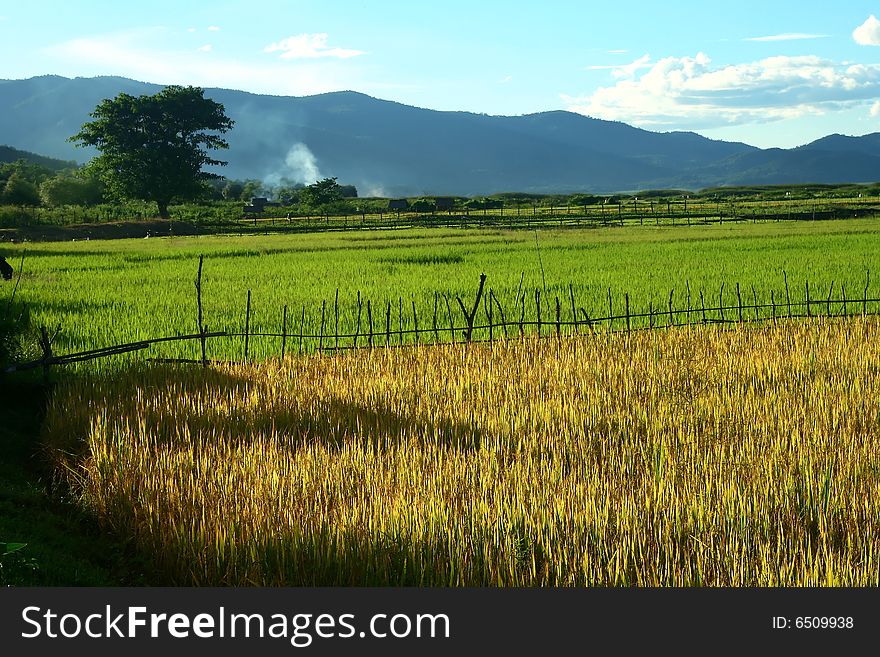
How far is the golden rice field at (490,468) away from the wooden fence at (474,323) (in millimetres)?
981

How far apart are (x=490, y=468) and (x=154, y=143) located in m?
51.0

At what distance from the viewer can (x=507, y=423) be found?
6785mm

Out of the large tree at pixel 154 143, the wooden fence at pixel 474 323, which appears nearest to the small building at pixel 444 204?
the large tree at pixel 154 143

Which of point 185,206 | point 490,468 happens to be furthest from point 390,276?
point 185,206

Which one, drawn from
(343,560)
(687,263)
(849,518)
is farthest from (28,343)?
(687,263)

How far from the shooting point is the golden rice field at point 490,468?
14.6 feet

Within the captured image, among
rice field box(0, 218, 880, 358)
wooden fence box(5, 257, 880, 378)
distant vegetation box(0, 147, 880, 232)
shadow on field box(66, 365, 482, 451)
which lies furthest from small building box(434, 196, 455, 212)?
shadow on field box(66, 365, 482, 451)

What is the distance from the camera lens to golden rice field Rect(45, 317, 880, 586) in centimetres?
444

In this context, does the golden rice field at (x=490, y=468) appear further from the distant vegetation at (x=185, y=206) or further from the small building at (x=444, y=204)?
the small building at (x=444, y=204)

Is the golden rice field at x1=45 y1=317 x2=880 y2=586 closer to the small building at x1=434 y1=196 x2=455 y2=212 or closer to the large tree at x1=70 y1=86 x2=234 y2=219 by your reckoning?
the large tree at x1=70 y1=86 x2=234 y2=219

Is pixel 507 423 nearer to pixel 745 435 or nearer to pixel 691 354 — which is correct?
pixel 745 435

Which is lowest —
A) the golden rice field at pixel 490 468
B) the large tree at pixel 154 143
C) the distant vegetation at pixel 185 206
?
the golden rice field at pixel 490 468

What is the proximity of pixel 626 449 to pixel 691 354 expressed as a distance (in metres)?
3.82

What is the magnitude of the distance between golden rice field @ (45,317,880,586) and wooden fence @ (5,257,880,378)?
3.22ft
